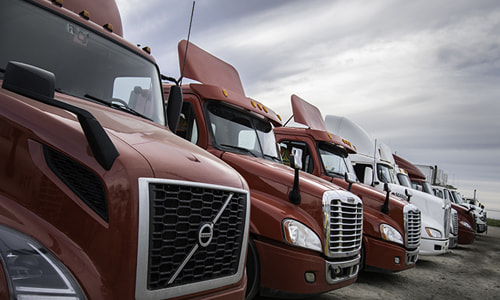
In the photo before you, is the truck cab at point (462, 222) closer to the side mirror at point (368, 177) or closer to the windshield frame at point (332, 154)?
the side mirror at point (368, 177)

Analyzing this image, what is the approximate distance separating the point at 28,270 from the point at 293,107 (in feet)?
21.4

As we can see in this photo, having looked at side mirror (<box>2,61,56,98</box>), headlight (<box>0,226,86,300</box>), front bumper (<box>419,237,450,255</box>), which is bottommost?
front bumper (<box>419,237,450,255</box>)

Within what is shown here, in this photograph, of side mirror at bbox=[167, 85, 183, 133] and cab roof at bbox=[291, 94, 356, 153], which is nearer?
side mirror at bbox=[167, 85, 183, 133]

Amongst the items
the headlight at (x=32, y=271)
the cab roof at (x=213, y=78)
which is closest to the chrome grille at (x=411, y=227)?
the cab roof at (x=213, y=78)

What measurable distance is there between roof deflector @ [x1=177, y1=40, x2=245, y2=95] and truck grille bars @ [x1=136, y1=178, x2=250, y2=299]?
2.98 m

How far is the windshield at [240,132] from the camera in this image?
16.1ft

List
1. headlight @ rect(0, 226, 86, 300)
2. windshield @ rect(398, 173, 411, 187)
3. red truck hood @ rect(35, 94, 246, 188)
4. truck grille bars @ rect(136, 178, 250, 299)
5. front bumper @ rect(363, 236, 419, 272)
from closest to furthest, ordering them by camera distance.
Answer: headlight @ rect(0, 226, 86, 300), truck grille bars @ rect(136, 178, 250, 299), red truck hood @ rect(35, 94, 246, 188), front bumper @ rect(363, 236, 419, 272), windshield @ rect(398, 173, 411, 187)

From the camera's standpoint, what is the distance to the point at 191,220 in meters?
2.23

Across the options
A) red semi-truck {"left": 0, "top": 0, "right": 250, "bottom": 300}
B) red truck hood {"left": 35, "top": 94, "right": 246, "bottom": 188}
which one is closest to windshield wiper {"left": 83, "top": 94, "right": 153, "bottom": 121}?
red truck hood {"left": 35, "top": 94, "right": 246, "bottom": 188}

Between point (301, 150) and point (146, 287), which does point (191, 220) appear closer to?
point (146, 287)

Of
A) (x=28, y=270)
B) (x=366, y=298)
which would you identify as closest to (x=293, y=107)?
(x=366, y=298)

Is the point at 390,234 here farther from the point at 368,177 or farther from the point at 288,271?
the point at 288,271

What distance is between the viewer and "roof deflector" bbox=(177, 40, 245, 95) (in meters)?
5.29

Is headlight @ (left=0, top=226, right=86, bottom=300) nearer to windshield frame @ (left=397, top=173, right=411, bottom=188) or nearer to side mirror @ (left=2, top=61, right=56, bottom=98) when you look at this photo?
side mirror @ (left=2, top=61, right=56, bottom=98)
